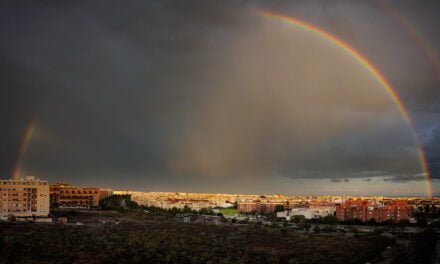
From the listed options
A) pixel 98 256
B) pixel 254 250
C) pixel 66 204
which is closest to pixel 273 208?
pixel 66 204

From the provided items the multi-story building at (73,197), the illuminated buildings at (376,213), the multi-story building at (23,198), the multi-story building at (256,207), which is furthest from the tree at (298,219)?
the multi-story building at (23,198)

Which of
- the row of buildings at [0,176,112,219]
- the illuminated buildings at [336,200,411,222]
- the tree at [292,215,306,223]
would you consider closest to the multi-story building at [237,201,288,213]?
the tree at [292,215,306,223]

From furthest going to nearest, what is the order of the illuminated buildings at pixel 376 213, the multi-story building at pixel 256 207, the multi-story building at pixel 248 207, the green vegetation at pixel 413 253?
the multi-story building at pixel 248 207 < the multi-story building at pixel 256 207 < the illuminated buildings at pixel 376 213 < the green vegetation at pixel 413 253

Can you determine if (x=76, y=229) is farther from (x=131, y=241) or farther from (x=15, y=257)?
(x=15, y=257)

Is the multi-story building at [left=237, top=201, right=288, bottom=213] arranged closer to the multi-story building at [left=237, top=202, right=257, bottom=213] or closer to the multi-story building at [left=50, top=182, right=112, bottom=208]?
the multi-story building at [left=237, top=202, right=257, bottom=213]

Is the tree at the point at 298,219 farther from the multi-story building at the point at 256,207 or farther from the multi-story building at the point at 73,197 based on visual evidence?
the multi-story building at the point at 73,197

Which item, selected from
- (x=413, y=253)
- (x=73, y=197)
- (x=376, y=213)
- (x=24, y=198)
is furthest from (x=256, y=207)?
Result: (x=413, y=253)
